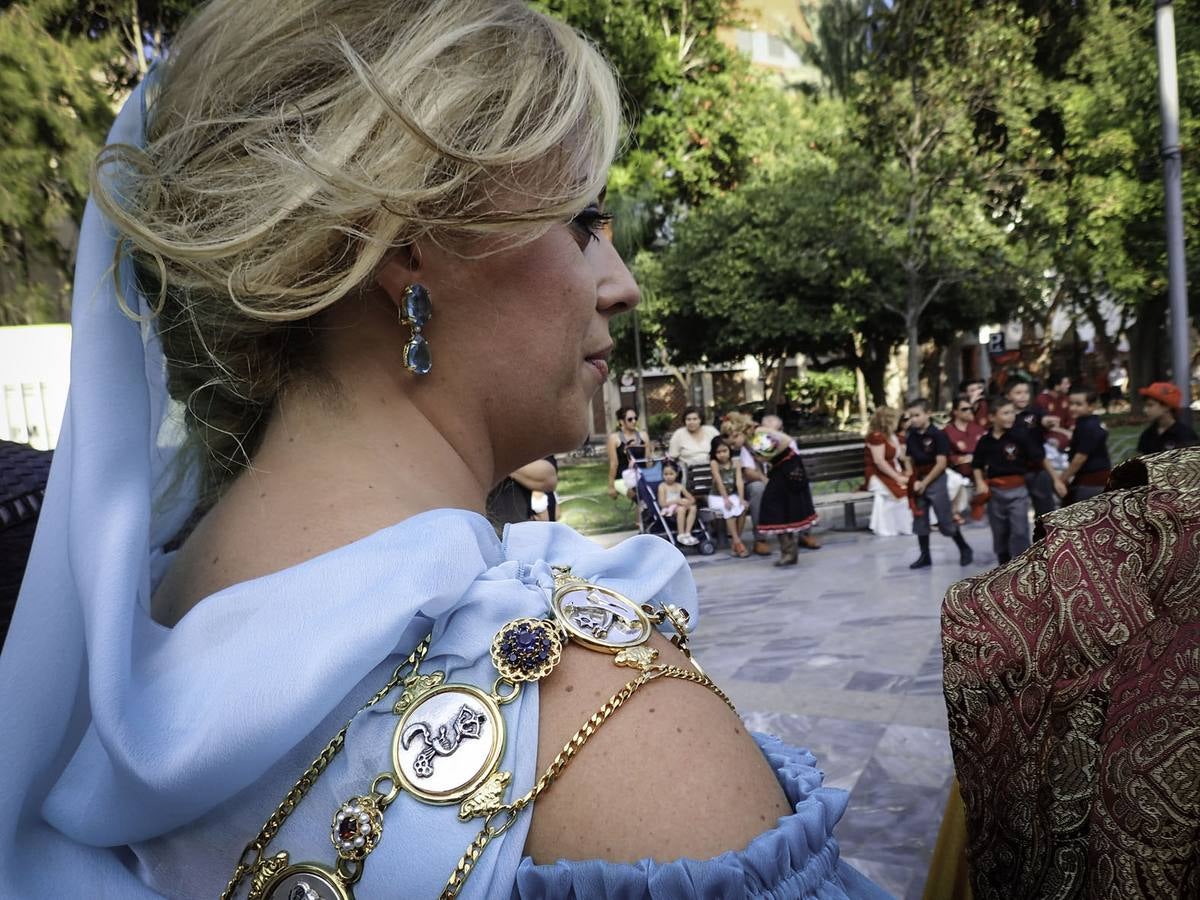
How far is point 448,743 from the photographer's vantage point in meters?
0.80

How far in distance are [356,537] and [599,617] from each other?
0.86ft

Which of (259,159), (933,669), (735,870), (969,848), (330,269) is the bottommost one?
(933,669)

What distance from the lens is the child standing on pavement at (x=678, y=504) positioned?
1102 cm

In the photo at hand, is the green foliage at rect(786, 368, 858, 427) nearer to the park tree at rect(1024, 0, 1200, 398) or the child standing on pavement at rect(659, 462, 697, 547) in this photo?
the park tree at rect(1024, 0, 1200, 398)

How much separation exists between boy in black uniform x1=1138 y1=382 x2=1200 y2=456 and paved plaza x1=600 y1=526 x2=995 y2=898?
2.03 meters

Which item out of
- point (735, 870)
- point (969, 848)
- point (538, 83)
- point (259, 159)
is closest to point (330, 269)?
point (259, 159)

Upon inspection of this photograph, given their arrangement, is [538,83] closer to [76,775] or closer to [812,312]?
[76,775]

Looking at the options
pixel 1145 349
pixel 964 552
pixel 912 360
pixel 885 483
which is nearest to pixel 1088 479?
pixel 964 552

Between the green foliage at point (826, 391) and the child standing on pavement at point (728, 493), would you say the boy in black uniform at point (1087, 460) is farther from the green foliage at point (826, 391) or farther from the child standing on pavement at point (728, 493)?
the green foliage at point (826, 391)

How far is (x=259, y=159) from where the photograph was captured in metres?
0.94

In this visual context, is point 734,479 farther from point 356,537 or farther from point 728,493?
point 356,537

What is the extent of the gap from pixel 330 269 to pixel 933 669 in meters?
5.29

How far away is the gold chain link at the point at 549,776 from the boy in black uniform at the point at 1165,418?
7.56m

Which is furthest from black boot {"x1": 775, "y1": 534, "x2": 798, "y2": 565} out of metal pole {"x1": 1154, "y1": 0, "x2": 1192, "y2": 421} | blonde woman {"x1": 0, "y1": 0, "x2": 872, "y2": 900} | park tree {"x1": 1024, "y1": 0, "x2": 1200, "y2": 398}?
park tree {"x1": 1024, "y1": 0, "x2": 1200, "y2": 398}
